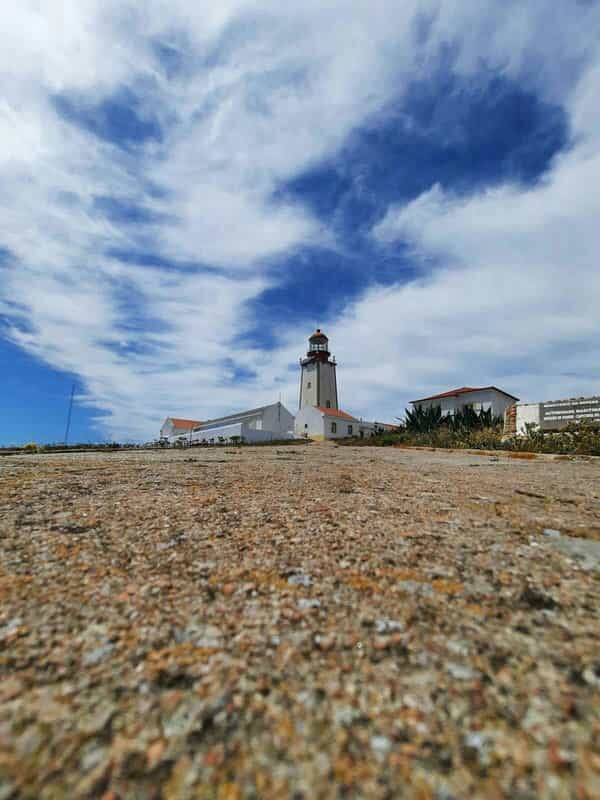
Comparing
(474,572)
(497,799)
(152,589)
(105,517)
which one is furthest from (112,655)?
(105,517)

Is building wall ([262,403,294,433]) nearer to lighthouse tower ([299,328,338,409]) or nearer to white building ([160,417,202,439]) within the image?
lighthouse tower ([299,328,338,409])

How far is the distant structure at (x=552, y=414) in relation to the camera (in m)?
14.8

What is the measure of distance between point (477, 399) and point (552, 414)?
20.3 meters

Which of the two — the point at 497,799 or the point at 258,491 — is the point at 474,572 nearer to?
the point at 497,799

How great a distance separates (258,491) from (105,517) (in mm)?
1458

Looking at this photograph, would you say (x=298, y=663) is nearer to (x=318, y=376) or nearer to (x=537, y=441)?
(x=537, y=441)

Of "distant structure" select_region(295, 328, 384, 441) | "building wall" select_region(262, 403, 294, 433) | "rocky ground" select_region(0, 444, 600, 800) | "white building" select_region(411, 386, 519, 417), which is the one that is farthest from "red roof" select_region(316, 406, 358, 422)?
"rocky ground" select_region(0, 444, 600, 800)

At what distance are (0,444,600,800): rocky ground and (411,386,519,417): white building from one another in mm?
34187

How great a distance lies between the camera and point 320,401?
44812 mm

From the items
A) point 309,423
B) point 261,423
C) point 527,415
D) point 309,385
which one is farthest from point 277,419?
point 527,415

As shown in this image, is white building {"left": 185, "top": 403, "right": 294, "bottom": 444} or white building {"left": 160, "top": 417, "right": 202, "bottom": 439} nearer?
white building {"left": 185, "top": 403, "right": 294, "bottom": 444}

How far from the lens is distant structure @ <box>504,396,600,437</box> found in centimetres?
1481

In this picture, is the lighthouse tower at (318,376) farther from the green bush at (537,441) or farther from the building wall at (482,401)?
the green bush at (537,441)

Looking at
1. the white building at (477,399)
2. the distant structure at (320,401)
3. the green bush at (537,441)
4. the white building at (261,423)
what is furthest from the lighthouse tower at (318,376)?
the green bush at (537,441)
